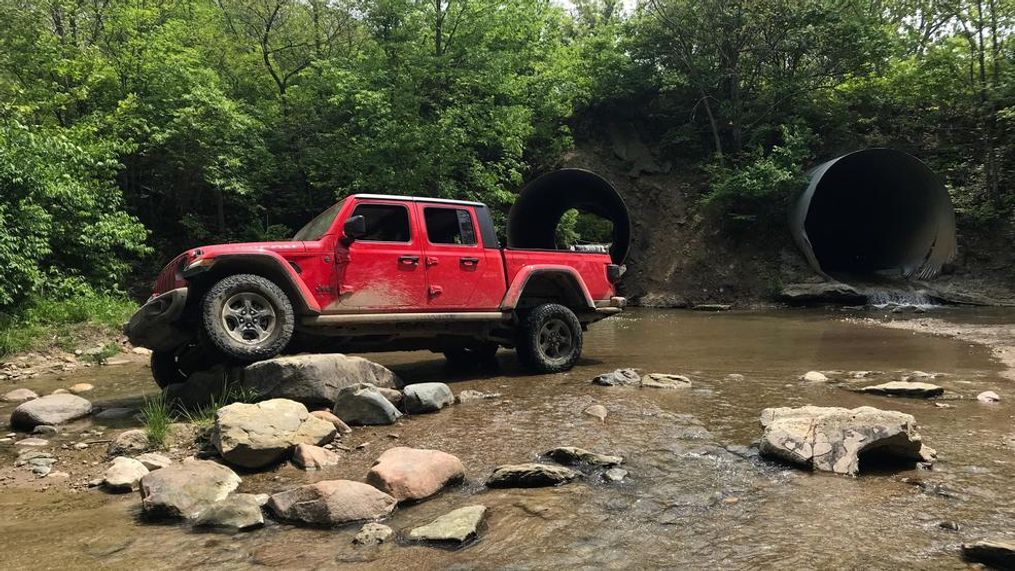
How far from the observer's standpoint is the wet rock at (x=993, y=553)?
2268 mm

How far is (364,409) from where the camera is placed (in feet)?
16.4

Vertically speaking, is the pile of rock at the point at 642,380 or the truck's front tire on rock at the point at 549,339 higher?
the truck's front tire on rock at the point at 549,339

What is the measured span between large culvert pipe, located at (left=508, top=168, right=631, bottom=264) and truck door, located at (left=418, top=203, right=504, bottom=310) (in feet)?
39.3

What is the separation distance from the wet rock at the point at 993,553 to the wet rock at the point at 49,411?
6.52m

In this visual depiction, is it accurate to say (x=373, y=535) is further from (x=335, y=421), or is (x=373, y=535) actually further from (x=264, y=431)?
(x=335, y=421)

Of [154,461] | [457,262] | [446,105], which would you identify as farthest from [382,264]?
[446,105]

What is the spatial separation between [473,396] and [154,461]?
286cm

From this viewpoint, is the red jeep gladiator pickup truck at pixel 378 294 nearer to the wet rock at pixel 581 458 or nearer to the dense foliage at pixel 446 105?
the wet rock at pixel 581 458

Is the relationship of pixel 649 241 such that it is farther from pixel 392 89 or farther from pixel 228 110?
pixel 228 110

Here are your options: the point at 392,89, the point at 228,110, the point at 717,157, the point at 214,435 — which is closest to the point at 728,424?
the point at 214,435

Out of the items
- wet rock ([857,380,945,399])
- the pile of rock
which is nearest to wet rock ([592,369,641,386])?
the pile of rock

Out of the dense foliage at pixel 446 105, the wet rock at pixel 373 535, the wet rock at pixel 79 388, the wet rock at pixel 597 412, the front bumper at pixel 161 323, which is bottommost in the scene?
the wet rock at pixel 79 388

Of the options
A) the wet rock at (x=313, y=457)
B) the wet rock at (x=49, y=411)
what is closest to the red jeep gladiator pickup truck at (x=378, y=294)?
the wet rock at (x=49, y=411)

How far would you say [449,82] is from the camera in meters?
18.8
